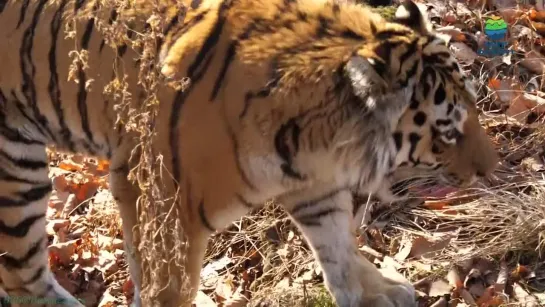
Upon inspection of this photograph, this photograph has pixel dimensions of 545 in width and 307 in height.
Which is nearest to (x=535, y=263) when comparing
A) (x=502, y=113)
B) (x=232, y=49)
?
(x=502, y=113)

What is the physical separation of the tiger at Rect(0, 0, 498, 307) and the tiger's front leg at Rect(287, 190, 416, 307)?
2 centimetres

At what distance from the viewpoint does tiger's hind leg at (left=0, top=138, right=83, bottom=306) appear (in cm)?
280

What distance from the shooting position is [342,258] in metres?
2.86

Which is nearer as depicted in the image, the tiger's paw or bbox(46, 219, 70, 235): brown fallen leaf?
the tiger's paw

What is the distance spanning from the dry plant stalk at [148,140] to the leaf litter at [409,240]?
70cm

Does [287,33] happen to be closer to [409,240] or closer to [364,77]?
[364,77]

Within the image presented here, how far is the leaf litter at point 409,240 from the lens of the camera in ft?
9.93

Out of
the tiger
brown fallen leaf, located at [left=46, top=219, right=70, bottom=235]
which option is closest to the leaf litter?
A: brown fallen leaf, located at [left=46, top=219, right=70, bottom=235]

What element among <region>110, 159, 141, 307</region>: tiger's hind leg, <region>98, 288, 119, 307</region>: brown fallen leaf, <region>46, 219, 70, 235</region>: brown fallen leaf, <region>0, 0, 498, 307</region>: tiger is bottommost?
<region>98, 288, 119, 307</region>: brown fallen leaf

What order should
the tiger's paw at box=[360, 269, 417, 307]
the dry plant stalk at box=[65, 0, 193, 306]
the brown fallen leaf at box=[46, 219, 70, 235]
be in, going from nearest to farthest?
the dry plant stalk at box=[65, 0, 193, 306] < the tiger's paw at box=[360, 269, 417, 307] < the brown fallen leaf at box=[46, 219, 70, 235]

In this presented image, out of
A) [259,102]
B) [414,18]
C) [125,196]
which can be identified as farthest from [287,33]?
[125,196]

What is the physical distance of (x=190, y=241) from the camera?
2.45 meters

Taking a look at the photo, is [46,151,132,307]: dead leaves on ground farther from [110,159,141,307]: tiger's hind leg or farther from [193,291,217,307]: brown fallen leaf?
[110,159,141,307]: tiger's hind leg
